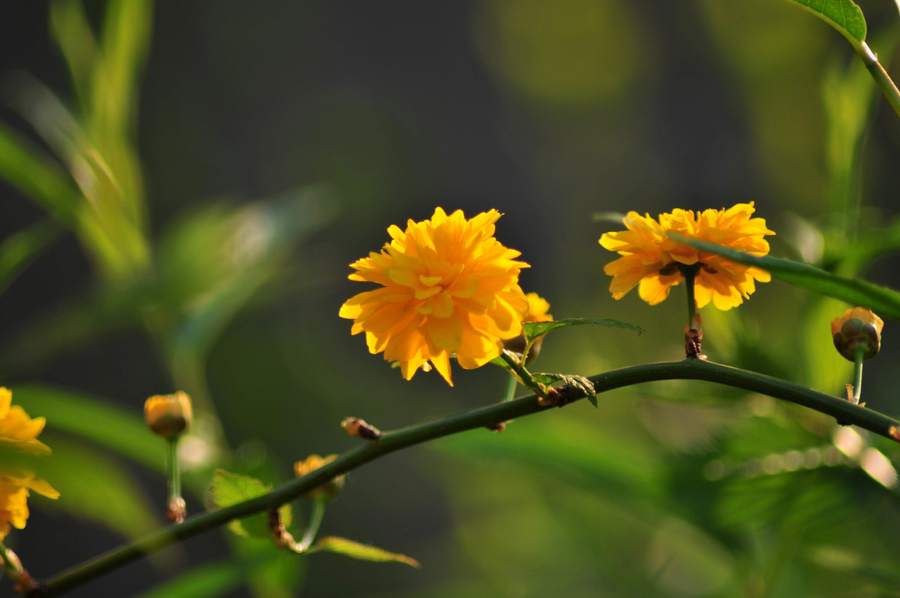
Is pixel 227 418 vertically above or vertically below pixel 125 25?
below

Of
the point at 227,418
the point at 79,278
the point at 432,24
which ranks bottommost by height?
the point at 227,418

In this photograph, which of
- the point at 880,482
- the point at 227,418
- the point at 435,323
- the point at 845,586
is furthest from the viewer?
the point at 227,418

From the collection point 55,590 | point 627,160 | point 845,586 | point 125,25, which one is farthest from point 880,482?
point 627,160

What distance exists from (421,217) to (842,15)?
6.73 ft

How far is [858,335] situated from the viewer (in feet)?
1.31

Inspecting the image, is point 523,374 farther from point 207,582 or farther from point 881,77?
point 207,582

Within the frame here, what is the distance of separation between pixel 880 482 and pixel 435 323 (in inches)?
12.4

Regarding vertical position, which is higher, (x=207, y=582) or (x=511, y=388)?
(x=511, y=388)

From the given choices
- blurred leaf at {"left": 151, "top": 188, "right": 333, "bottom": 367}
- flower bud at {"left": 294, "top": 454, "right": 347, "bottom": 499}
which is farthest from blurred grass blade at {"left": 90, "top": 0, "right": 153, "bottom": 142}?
flower bud at {"left": 294, "top": 454, "right": 347, "bottom": 499}

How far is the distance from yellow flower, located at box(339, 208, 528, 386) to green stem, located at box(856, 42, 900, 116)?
140mm

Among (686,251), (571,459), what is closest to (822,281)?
(686,251)

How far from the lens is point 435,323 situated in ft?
1.26

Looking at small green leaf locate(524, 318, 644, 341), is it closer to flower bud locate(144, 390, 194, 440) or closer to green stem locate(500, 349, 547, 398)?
green stem locate(500, 349, 547, 398)

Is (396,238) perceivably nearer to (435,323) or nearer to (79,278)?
(435,323)
